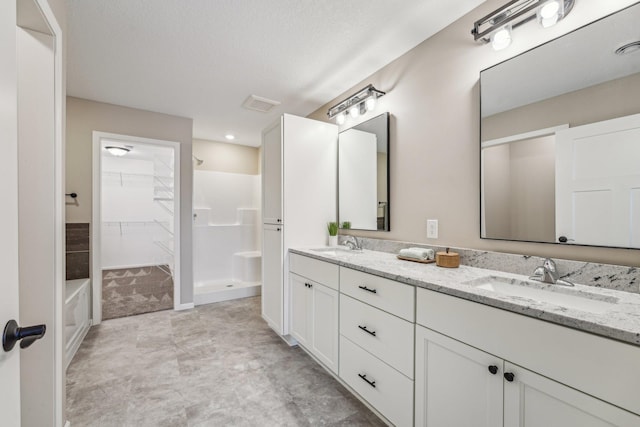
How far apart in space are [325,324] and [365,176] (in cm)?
129

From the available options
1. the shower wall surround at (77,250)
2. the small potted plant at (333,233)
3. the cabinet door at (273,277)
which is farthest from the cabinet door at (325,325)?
the shower wall surround at (77,250)

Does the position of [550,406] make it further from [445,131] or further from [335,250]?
[335,250]

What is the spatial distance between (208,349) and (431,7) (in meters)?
3.06

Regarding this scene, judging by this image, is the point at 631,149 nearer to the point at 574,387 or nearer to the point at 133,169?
the point at 574,387

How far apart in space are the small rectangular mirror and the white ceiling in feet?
1.68

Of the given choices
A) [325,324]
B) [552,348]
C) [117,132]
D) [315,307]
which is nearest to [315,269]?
[315,307]

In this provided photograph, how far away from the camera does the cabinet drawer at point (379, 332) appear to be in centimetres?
131

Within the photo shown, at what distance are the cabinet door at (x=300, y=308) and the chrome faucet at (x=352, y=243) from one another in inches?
20.9

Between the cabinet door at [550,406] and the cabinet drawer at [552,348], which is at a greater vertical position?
the cabinet drawer at [552,348]

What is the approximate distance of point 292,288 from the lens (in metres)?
2.41

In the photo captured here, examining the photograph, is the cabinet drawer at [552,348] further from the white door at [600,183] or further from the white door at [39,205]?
the white door at [39,205]

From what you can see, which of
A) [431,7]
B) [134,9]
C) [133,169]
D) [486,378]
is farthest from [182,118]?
[486,378]

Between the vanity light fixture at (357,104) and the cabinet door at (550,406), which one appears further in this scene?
the vanity light fixture at (357,104)

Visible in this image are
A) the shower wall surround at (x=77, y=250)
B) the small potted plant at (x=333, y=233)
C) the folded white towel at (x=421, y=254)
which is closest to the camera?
the folded white towel at (x=421, y=254)
